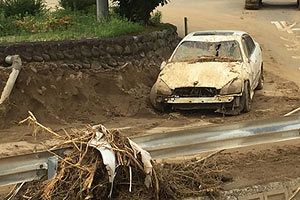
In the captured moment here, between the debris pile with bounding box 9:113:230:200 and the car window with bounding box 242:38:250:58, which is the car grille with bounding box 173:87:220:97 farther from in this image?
the debris pile with bounding box 9:113:230:200

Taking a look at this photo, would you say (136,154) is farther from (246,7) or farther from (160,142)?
(246,7)

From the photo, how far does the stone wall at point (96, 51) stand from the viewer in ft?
45.9

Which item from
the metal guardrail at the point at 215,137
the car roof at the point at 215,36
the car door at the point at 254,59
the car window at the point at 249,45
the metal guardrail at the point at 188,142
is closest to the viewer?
the metal guardrail at the point at 188,142

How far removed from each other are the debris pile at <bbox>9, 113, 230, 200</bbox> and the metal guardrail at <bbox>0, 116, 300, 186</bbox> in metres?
0.16

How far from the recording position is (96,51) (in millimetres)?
15180

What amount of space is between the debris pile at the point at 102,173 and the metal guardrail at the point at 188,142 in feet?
0.51

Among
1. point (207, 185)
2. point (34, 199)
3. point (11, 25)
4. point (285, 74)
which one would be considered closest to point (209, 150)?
point (207, 185)

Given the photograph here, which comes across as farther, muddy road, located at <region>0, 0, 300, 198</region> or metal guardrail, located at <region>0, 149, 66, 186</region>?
muddy road, located at <region>0, 0, 300, 198</region>

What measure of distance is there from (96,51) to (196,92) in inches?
117

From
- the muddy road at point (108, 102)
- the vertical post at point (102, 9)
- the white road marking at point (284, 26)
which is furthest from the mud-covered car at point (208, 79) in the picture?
the white road marking at point (284, 26)

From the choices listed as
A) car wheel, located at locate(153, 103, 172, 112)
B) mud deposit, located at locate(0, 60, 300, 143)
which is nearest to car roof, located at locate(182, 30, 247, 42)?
mud deposit, located at locate(0, 60, 300, 143)

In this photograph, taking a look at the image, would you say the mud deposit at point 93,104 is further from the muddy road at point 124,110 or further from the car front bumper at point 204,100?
the car front bumper at point 204,100

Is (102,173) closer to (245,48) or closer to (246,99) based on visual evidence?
(246,99)

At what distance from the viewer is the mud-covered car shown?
1311cm
